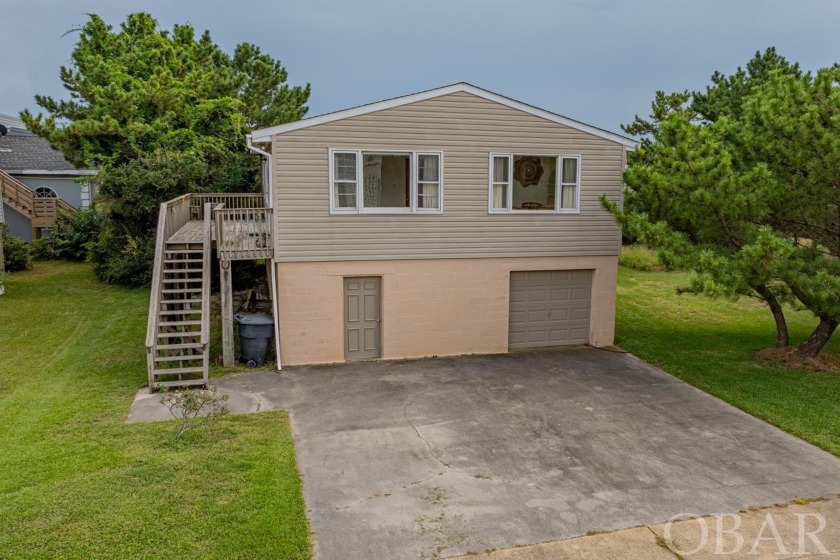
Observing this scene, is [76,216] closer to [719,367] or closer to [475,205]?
[475,205]

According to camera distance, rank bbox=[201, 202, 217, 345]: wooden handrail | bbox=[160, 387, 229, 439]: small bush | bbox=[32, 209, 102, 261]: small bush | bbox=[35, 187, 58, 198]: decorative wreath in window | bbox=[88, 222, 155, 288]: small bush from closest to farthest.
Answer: bbox=[160, 387, 229, 439]: small bush → bbox=[201, 202, 217, 345]: wooden handrail → bbox=[88, 222, 155, 288]: small bush → bbox=[32, 209, 102, 261]: small bush → bbox=[35, 187, 58, 198]: decorative wreath in window

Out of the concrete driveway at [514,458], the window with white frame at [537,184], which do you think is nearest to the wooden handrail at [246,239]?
the concrete driveway at [514,458]

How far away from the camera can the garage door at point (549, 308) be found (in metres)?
13.5

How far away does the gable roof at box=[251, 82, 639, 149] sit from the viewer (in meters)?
11.6

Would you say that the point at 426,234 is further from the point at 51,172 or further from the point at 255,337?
the point at 51,172

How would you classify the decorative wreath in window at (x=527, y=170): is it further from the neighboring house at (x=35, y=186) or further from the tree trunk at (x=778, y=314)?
the neighboring house at (x=35, y=186)

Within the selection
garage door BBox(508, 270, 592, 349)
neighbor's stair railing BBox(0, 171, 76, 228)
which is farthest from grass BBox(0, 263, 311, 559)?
neighbor's stair railing BBox(0, 171, 76, 228)

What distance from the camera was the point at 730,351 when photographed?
13.5 meters

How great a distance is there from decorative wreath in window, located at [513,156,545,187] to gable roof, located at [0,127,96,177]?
Answer: 73.1 feet

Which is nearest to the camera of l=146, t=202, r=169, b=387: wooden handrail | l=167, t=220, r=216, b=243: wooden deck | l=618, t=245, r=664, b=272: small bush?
l=146, t=202, r=169, b=387: wooden handrail

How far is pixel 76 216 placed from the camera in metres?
24.8

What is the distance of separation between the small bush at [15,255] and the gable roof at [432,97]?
15.5 meters

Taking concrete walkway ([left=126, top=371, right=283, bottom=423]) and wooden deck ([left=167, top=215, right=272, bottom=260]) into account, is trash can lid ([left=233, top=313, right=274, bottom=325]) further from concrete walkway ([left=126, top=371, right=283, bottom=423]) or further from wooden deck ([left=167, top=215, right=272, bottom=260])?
wooden deck ([left=167, top=215, right=272, bottom=260])

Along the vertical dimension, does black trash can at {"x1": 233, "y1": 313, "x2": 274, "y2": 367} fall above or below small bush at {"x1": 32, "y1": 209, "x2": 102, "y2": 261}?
below
